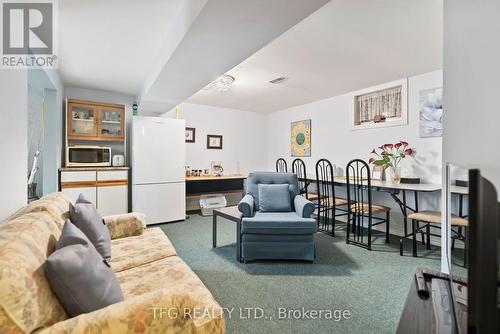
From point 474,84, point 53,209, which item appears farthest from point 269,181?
point 474,84

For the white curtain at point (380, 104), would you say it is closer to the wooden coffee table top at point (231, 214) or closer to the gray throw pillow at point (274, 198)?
the gray throw pillow at point (274, 198)

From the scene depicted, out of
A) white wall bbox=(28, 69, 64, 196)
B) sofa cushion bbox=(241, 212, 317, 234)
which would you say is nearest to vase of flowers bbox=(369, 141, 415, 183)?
sofa cushion bbox=(241, 212, 317, 234)

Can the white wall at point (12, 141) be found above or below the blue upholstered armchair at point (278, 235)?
above

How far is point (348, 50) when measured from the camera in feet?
8.70

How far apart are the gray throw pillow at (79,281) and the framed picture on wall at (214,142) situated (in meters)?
4.49

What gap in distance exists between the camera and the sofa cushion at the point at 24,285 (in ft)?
2.52

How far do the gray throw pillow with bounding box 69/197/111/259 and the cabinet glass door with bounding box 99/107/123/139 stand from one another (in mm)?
2704

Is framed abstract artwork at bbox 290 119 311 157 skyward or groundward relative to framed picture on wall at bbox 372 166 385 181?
skyward

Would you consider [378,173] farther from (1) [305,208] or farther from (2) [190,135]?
(2) [190,135]

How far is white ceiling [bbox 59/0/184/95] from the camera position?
6.25 feet

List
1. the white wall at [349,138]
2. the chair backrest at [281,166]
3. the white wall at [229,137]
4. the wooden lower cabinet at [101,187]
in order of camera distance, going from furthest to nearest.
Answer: the chair backrest at [281,166], the white wall at [229,137], the wooden lower cabinet at [101,187], the white wall at [349,138]

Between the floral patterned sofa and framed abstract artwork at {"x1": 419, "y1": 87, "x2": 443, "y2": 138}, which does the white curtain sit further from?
the floral patterned sofa

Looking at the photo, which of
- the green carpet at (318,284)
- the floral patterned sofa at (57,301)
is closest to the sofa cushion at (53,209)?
the floral patterned sofa at (57,301)

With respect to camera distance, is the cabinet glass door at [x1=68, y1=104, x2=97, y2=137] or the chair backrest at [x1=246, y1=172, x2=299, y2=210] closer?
the chair backrest at [x1=246, y1=172, x2=299, y2=210]
